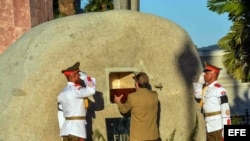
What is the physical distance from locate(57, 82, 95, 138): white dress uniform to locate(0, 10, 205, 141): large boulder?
22.5 inches

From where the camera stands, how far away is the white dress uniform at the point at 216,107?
27.0 ft

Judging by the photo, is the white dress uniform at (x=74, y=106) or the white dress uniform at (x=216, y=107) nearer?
the white dress uniform at (x=74, y=106)

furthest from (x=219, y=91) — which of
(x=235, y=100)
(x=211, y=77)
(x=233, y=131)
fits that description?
(x=235, y=100)

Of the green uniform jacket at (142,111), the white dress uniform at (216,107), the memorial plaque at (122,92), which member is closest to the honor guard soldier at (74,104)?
the green uniform jacket at (142,111)

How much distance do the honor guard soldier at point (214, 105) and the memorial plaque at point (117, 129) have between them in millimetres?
1180

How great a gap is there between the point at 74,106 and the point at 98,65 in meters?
1.17

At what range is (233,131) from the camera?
5.89 meters

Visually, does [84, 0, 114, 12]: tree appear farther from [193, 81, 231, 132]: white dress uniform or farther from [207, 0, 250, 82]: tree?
[193, 81, 231, 132]: white dress uniform

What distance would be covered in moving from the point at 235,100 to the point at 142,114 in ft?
45.8

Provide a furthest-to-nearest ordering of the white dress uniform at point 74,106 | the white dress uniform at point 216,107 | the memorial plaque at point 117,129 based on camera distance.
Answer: the memorial plaque at point 117,129
the white dress uniform at point 216,107
the white dress uniform at point 74,106

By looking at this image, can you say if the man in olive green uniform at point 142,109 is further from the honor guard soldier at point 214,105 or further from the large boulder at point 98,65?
the large boulder at point 98,65

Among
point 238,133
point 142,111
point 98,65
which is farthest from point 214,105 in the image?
point 238,133

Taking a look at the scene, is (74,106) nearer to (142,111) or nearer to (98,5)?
(142,111)

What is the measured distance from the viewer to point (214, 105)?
829 cm
